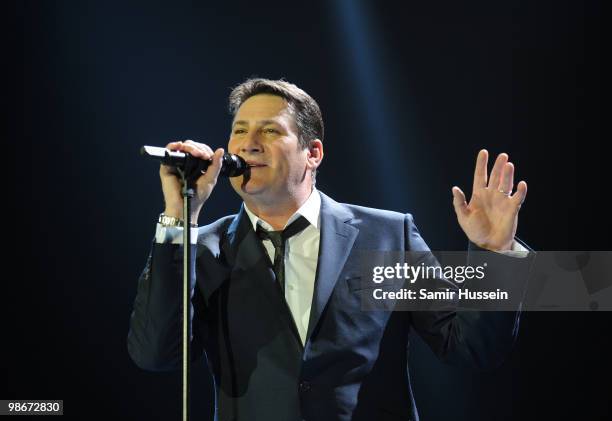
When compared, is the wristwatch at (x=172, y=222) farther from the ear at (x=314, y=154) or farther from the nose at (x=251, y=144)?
the ear at (x=314, y=154)

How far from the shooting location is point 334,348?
80.4 inches

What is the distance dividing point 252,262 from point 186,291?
53 centimetres

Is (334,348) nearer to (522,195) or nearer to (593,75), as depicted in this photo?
(522,195)

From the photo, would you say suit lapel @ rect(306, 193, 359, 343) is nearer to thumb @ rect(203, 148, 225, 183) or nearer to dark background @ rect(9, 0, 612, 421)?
thumb @ rect(203, 148, 225, 183)

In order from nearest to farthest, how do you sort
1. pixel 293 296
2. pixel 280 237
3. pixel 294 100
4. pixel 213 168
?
pixel 213 168 < pixel 293 296 < pixel 280 237 < pixel 294 100

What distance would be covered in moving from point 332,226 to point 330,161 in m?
1.42

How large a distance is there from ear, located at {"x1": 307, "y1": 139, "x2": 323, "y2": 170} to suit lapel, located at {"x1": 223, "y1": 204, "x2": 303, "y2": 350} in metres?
0.33

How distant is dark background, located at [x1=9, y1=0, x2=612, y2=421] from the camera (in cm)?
345

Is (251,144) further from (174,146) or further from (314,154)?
(174,146)

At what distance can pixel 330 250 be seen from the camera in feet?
7.23

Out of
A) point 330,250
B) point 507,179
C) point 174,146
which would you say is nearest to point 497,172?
point 507,179

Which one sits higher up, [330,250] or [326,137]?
[326,137]

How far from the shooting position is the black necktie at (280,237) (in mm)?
2215

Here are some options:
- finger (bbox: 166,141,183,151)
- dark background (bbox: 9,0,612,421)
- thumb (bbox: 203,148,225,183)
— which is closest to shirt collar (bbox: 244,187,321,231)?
thumb (bbox: 203,148,225,183)
